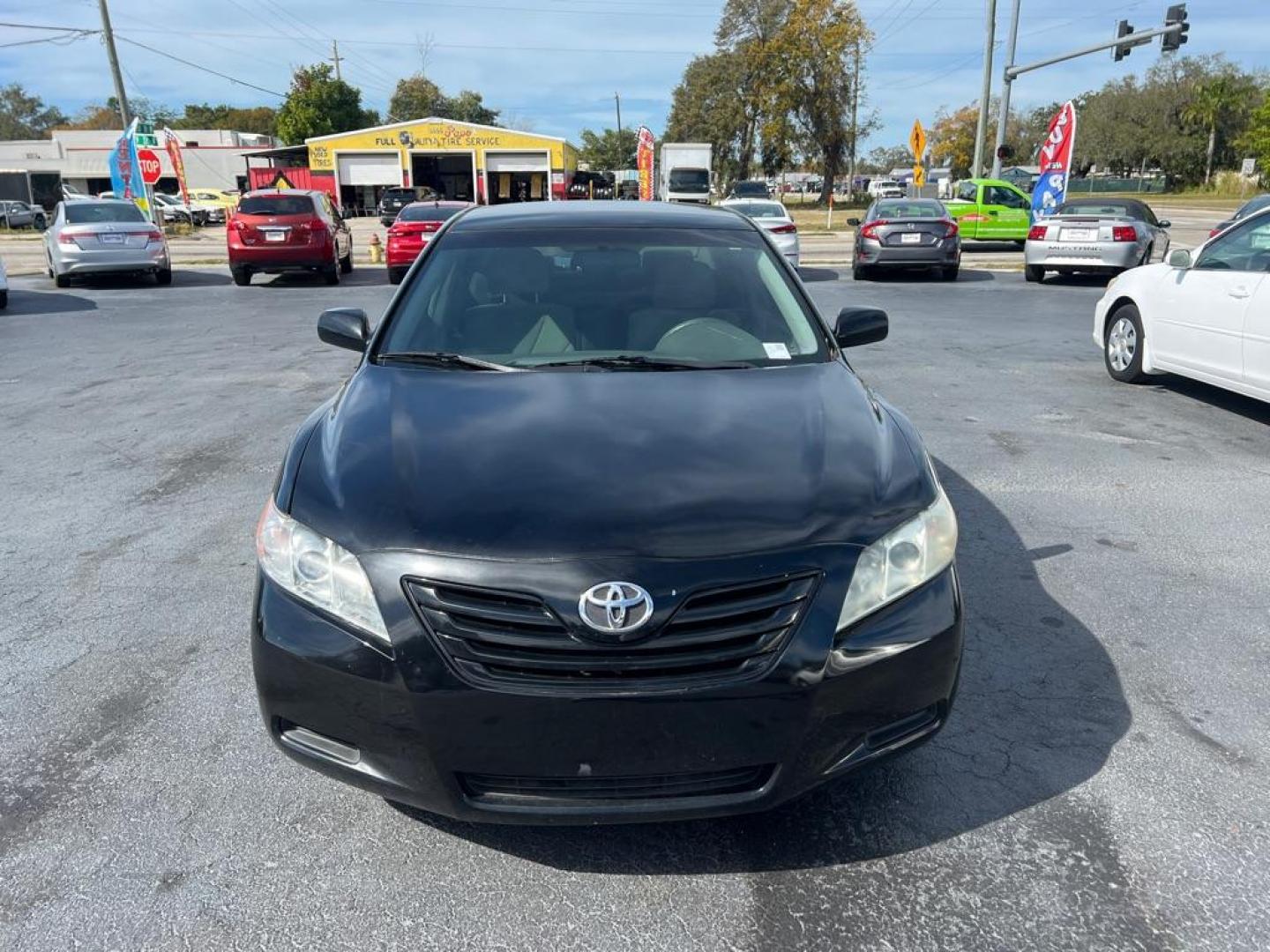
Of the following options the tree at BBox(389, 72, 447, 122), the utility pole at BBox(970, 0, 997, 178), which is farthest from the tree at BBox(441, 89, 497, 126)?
the utility pole at BBox(970, 0, 997, 178)

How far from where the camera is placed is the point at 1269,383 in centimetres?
655

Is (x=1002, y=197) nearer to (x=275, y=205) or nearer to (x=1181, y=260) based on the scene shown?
(x=275, y=205)

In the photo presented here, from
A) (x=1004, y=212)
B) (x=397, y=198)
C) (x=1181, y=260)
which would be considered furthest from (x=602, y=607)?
(x=397, y=198)

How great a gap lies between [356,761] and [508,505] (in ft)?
2.37

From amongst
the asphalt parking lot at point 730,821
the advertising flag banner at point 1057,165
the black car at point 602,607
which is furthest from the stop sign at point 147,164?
the black car at point 602,607

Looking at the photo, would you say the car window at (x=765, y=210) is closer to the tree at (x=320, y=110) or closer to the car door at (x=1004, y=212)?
the car door at (x=1004, y=212)

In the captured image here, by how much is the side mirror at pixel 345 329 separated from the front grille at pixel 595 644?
6.61 feet

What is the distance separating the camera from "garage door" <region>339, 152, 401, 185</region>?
58250mm

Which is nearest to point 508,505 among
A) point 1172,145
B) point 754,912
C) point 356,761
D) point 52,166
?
point 356,761

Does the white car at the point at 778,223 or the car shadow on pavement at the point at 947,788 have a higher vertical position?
the white car at the point at 778,223

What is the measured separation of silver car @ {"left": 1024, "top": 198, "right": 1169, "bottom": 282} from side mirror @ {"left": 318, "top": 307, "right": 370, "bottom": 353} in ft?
50.9

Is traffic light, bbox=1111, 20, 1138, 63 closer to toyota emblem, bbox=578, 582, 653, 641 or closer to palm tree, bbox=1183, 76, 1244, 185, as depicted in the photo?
toyota emblem, bbox=578, 582, 653, 641

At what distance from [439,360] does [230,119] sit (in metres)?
129

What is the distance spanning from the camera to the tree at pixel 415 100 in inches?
3637
